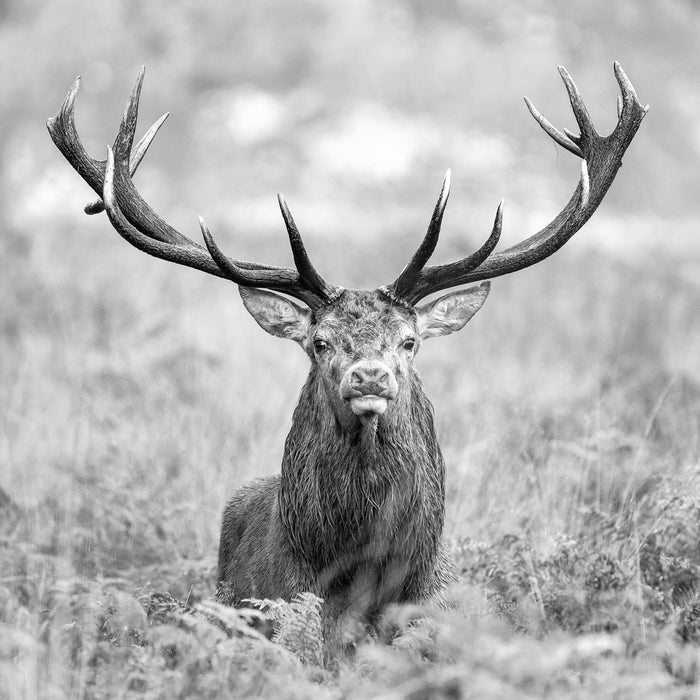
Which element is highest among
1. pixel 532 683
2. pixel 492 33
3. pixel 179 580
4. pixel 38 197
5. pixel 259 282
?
pixel 492 33

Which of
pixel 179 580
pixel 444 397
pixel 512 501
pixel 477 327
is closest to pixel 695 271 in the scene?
pixel 477 327

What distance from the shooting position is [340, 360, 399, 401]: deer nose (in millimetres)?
4520

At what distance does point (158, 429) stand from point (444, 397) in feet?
7.80

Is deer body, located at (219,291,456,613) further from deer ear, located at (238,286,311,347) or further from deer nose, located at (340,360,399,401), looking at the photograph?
deer ear, located at (238,286,311,347)

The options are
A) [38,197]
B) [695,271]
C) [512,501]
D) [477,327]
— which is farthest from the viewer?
[38,197]

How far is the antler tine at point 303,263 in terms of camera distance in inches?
198

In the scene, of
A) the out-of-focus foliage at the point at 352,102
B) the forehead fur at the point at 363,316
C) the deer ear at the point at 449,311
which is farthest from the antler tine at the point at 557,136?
the out-of-focus foliage at the point at 352,102

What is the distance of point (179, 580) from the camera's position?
19.1 feet

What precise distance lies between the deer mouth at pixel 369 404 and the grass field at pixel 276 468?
797 mm

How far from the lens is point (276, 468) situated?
728cm

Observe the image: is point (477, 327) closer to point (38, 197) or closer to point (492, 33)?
point (38, 197)

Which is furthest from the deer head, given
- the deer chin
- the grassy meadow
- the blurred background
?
the grassy meadow

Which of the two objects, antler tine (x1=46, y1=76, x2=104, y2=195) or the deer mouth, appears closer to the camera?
the deer mouth

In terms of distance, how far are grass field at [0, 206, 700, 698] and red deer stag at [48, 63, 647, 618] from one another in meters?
0.33
